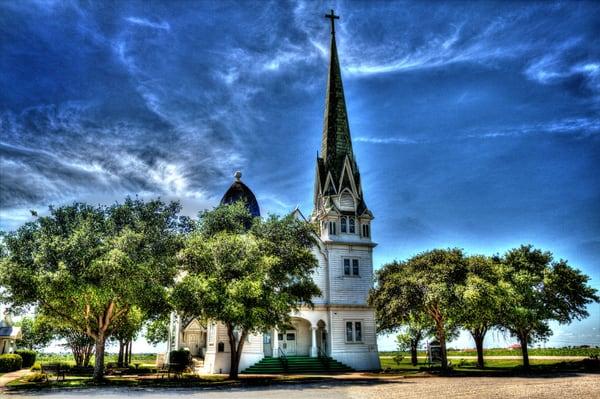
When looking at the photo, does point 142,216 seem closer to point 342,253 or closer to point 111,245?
point 111,245

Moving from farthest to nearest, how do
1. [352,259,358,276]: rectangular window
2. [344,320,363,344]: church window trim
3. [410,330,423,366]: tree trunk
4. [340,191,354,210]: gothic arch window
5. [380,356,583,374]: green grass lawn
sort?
[410,330,423,366]: tree trunk < [340,191,354,210]: gothic arch window < [352,259,358,276]: rectangular window < [344,320,363,344]: church window trim < [380,356,583,374]: green grass lawn

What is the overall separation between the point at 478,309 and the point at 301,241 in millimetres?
13250

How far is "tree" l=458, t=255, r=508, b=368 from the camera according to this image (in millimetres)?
32312

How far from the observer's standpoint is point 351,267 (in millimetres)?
43938

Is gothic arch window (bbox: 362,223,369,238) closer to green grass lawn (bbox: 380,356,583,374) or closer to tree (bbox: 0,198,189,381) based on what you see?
green grass lawn (bbox: 380,356,583,374)

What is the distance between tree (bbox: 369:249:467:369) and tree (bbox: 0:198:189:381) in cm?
1611

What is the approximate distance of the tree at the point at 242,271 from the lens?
27.1 m

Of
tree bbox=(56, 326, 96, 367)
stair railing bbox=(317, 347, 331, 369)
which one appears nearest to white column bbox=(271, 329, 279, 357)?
stair railing bbox=(317, 347, 331, 369)

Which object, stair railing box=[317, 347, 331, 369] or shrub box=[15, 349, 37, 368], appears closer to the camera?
stair railing box=[317, 347, 331, 369]

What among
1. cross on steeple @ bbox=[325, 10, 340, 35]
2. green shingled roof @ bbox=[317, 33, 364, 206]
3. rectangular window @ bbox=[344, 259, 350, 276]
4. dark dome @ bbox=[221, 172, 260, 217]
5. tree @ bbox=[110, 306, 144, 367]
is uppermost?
cross on steeple @ bbox=[325, 10, 340, 35]

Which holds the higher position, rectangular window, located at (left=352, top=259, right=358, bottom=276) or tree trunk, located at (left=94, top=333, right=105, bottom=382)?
rectangular window, located at (left=352, top=259, right=358, bottom=276)

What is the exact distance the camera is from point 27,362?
5156cm

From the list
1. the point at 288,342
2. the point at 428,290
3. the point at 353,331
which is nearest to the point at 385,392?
the point at 428,290

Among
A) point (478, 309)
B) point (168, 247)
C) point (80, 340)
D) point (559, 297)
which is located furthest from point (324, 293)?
point (80, 340)
